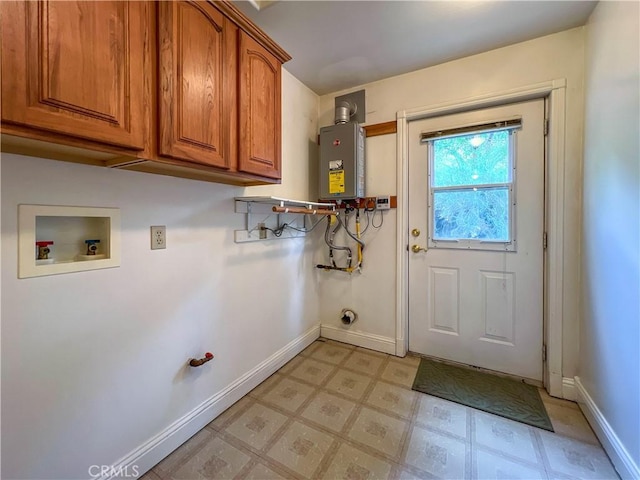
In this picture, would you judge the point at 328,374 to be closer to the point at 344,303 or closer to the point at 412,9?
the point at 344,303

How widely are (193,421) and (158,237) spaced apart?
3.43 feet

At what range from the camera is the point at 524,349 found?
1938mm

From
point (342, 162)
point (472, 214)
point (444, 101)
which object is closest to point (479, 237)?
point (472, 214)

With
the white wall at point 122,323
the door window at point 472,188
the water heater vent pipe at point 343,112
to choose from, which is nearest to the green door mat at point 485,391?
the door window at point 472,188

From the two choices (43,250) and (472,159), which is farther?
(472,159)

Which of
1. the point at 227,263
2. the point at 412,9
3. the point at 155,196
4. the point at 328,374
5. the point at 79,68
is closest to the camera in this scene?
the point at 79,68

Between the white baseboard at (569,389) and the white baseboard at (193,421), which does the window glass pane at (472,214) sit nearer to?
the white baseboard at (569,389)

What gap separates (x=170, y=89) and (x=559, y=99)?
2.26 meters

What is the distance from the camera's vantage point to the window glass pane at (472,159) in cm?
195

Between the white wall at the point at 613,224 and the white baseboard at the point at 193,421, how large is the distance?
1.95 m

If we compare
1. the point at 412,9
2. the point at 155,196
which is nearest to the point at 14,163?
the point at 155,196

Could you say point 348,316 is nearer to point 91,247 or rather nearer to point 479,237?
point 479,237

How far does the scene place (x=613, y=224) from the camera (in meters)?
1.33

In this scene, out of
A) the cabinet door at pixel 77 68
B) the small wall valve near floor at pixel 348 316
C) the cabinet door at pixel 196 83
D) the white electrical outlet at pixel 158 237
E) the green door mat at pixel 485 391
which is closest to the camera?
the cabinet door at pixel 77 68
